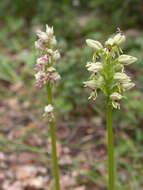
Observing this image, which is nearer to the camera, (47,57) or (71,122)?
(47,57)

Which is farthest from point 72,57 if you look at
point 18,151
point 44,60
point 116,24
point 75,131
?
point 44,60

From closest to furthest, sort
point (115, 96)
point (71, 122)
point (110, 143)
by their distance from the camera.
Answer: point (115, 96)
point (110, 143)
point (71, 122)

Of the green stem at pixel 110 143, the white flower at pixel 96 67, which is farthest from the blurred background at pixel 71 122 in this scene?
the white flower at pixel 96 67

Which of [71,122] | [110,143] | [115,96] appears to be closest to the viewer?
[115,96]

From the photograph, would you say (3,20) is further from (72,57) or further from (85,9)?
(72,57)

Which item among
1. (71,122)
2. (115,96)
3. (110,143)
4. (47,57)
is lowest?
(110,143)

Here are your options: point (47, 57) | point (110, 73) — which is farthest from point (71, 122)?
point (110, 73)

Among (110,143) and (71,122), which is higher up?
(71,122)

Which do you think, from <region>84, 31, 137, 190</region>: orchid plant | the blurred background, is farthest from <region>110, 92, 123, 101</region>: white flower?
the blurred background

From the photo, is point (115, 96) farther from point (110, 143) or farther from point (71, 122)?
point (71, 122)
